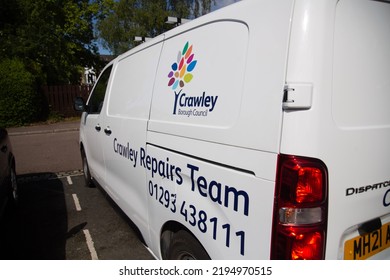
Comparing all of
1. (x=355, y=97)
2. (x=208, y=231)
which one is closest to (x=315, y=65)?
(x=355, y=97)

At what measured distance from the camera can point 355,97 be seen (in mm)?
1419

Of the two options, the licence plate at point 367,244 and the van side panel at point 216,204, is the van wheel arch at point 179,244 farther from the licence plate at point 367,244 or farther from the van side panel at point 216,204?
the licence plate at point 367,244

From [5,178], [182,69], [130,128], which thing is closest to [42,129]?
[5,178]

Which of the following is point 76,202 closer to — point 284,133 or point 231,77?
point 231,77

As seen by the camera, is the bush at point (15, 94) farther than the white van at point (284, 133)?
Yes

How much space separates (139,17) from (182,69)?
29.4 meters

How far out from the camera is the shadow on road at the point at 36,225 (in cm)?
321

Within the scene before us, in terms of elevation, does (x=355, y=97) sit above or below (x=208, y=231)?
above

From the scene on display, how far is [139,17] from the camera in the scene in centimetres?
2861

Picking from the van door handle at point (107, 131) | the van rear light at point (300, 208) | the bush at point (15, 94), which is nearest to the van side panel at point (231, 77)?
the van rear light at point (300, 208)

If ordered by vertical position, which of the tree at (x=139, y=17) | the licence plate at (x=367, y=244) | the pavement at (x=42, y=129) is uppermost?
the tree at (x=139, y=17)

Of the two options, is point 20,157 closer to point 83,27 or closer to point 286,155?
point 286,155

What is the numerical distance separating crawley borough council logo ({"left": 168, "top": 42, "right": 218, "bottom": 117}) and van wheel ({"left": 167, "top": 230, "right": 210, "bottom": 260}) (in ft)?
2.68
